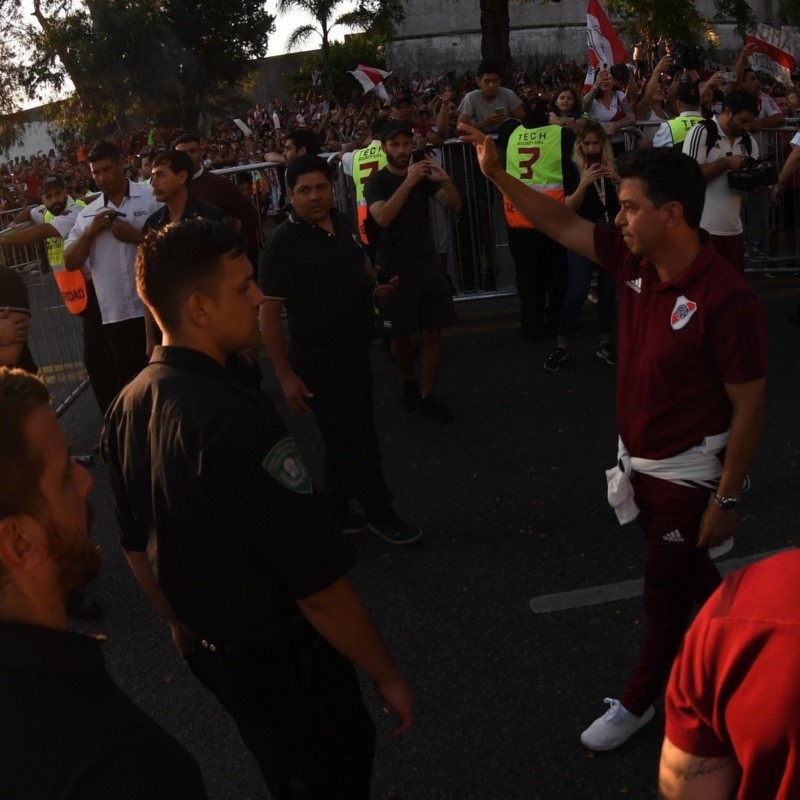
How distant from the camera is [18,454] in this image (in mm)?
1484

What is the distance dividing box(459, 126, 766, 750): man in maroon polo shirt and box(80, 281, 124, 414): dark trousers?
4.09m

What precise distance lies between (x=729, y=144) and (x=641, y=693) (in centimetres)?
486

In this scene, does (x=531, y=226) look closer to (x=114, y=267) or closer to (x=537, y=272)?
(x=537, y=272)

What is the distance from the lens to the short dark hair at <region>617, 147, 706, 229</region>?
2898 mm

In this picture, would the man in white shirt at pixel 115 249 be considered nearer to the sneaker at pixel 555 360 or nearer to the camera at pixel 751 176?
the sneaker at pixel 555 360

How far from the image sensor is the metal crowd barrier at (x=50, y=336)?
7.74 metres

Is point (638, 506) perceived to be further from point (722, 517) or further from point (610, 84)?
point (610, 84)

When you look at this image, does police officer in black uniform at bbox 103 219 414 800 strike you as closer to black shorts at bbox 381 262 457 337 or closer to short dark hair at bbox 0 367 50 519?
short dark hair at bbox 0 367 50 519

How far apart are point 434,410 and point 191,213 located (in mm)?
2019

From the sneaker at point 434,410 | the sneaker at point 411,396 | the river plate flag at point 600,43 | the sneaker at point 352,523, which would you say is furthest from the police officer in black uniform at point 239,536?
the river plate flag at point 600,43

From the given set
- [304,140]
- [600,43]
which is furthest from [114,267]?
[600,43]

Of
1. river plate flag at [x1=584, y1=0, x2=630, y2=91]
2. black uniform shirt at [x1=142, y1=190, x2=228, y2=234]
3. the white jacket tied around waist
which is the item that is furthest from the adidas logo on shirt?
river plate flag at [x1=584, y1=0, x2=630, y2=91]

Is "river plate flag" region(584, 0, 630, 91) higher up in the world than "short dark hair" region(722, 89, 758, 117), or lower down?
higher up

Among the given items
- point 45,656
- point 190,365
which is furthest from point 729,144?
point 45,656
